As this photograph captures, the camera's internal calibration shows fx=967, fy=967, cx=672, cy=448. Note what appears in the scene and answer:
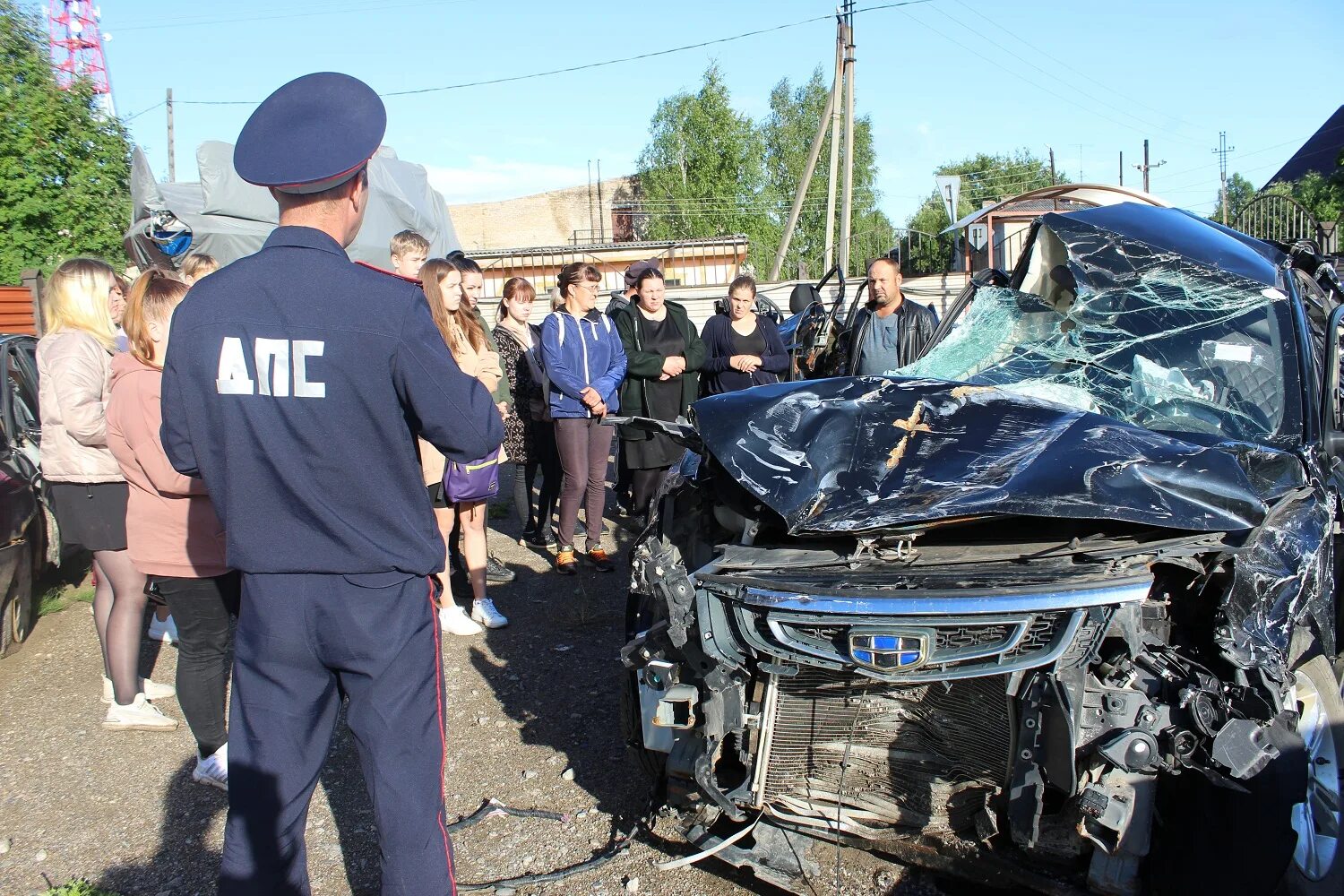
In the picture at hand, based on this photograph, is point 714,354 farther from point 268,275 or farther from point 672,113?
point 672,113

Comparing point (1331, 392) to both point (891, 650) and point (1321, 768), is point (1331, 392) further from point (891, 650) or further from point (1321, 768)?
point (891, 650)

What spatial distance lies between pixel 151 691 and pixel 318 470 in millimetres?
3087

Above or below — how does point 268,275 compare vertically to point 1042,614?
above

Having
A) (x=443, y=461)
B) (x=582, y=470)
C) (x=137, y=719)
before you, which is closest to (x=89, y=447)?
(x=137, y=719)

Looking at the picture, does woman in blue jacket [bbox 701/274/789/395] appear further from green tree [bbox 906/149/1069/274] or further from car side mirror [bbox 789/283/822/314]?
green tree [bbox 906/149/1069/274]

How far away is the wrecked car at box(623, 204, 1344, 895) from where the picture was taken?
230cm

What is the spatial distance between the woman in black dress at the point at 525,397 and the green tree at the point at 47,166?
12.3 m

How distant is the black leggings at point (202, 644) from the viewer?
3393mm

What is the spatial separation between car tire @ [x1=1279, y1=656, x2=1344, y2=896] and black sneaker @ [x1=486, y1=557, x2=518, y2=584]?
14.0 feet

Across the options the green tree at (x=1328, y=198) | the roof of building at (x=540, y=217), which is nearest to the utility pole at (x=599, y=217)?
the roof of building at (x=540, y=217)

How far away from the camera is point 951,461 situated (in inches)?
106

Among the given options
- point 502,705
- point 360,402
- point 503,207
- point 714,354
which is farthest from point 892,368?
point 503,207

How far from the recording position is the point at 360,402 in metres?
2.06

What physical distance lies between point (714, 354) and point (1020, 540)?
4.01 meters
